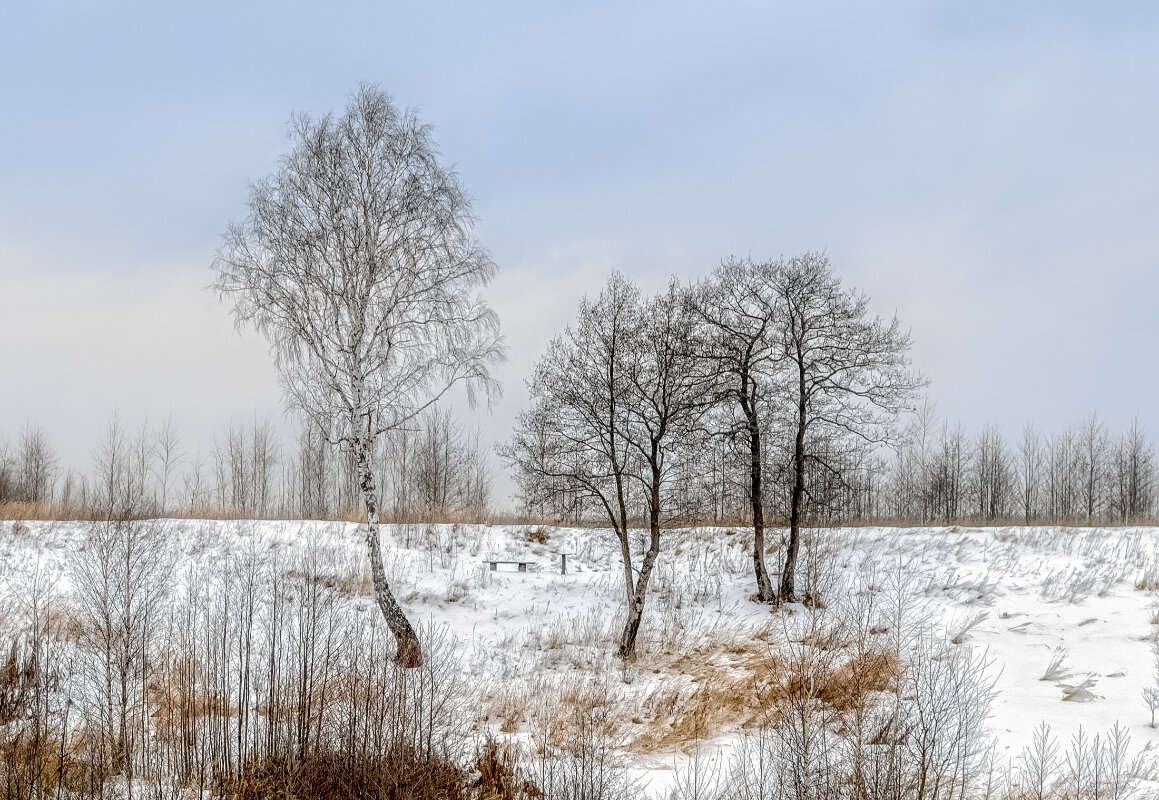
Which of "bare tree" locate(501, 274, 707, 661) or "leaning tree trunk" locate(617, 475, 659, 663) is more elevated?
"bare tree" locate(501, 274, 707, 661)

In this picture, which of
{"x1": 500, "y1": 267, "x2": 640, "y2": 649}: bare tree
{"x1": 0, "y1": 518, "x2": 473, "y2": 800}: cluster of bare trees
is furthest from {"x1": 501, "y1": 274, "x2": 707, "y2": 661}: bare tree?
{"x1": 0, "y1": 518, "x2": 473, "y2": 800}: cluster of bare trees

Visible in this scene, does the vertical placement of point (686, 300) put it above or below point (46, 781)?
above

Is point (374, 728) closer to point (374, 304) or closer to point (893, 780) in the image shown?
point (893, 780)

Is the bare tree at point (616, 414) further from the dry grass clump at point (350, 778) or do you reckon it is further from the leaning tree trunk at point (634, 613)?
the dry grass clump at point (350, 778)

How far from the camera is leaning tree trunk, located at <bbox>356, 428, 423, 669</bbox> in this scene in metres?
16.9

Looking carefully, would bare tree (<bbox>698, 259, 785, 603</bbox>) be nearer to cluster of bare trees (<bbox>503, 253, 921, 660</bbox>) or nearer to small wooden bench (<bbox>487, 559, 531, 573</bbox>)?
cluster of bare trees (<bbox>503, 253, 921, 660</bbox>)

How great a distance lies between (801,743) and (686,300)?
12.0 metres

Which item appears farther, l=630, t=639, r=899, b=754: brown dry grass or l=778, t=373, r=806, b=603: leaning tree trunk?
l=778, t=373, r=806, b=603: leaning tree trunk

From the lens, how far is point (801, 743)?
10688 mm

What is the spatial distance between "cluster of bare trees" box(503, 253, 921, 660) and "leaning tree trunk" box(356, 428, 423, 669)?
3.51 metres

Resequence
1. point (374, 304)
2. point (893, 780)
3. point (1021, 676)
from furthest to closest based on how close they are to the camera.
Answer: point (374, 304)
point (1021, 676)
point (893, 780)

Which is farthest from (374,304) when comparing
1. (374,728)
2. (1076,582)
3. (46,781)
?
(1076,582)

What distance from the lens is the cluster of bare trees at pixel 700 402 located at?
61.4 ft

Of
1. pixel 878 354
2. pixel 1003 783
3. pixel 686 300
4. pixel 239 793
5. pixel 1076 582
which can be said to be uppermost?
pixel 686 300
